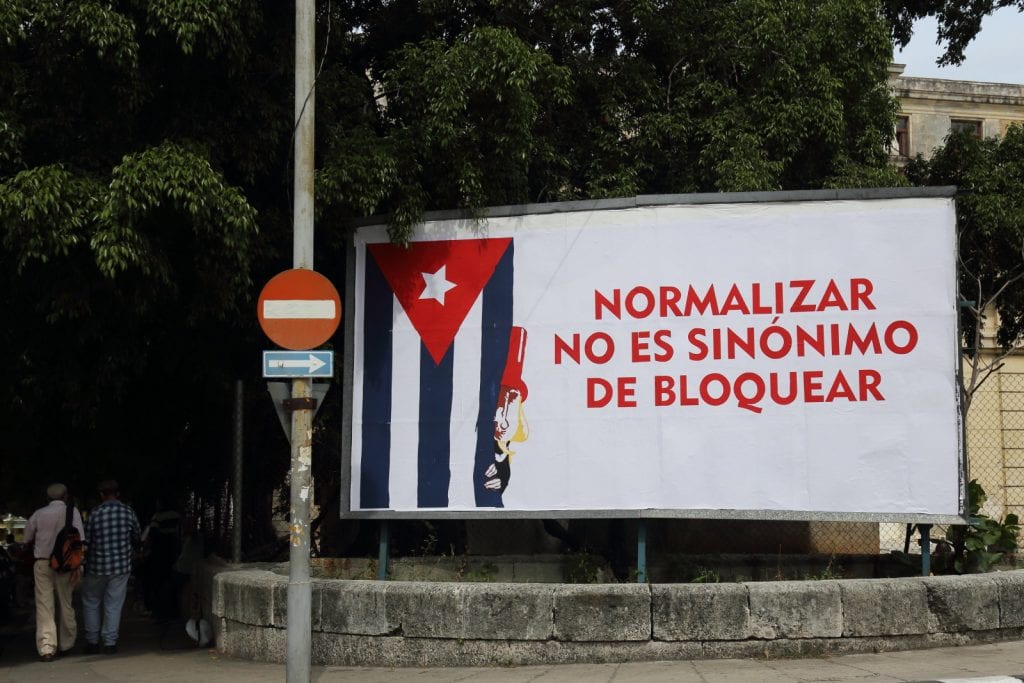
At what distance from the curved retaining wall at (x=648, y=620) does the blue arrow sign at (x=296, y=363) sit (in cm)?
207

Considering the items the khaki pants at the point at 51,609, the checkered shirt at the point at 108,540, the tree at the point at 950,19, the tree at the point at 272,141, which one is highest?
the tree at the point at 950,19

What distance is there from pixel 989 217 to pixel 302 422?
1141 centimetres

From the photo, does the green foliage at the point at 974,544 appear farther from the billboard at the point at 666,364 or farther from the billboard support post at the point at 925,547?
the billboard at the point at 666,364

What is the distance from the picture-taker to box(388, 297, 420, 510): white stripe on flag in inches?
413

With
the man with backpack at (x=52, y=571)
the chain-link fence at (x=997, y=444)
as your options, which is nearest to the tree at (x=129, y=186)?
the man with backpack at (x=52, y=571)

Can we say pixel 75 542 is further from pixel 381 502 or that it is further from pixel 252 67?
pixel 252 67

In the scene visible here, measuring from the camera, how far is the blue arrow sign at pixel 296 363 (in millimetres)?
8148

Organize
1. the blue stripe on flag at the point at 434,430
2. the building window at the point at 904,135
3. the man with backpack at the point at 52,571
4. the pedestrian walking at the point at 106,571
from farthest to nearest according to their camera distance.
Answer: the building window at the point at 904,135 → the pedestrian walking at the point at 106,571 → the man with backpack at the point at 52,571 → the blue stripe on flag at the point at 434,430

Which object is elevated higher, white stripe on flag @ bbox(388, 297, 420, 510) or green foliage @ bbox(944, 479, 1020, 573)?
white stripe on flag @ bbox(388, 297, 420, 510)

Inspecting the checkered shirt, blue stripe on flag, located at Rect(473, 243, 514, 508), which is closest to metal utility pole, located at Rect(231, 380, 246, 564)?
the checkered shirt

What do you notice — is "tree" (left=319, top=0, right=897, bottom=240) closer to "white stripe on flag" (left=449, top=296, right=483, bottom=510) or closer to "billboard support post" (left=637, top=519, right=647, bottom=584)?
"white stripe on flag" (left=449, top=296, right=483, bottom=510)

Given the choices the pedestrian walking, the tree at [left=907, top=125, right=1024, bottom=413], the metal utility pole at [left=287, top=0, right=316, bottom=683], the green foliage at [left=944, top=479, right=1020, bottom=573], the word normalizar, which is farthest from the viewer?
the tree at [left=907, top=125, right=1024, bottom=413]

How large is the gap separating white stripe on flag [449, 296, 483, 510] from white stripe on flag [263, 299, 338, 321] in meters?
2.42

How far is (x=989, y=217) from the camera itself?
53.0 ft
